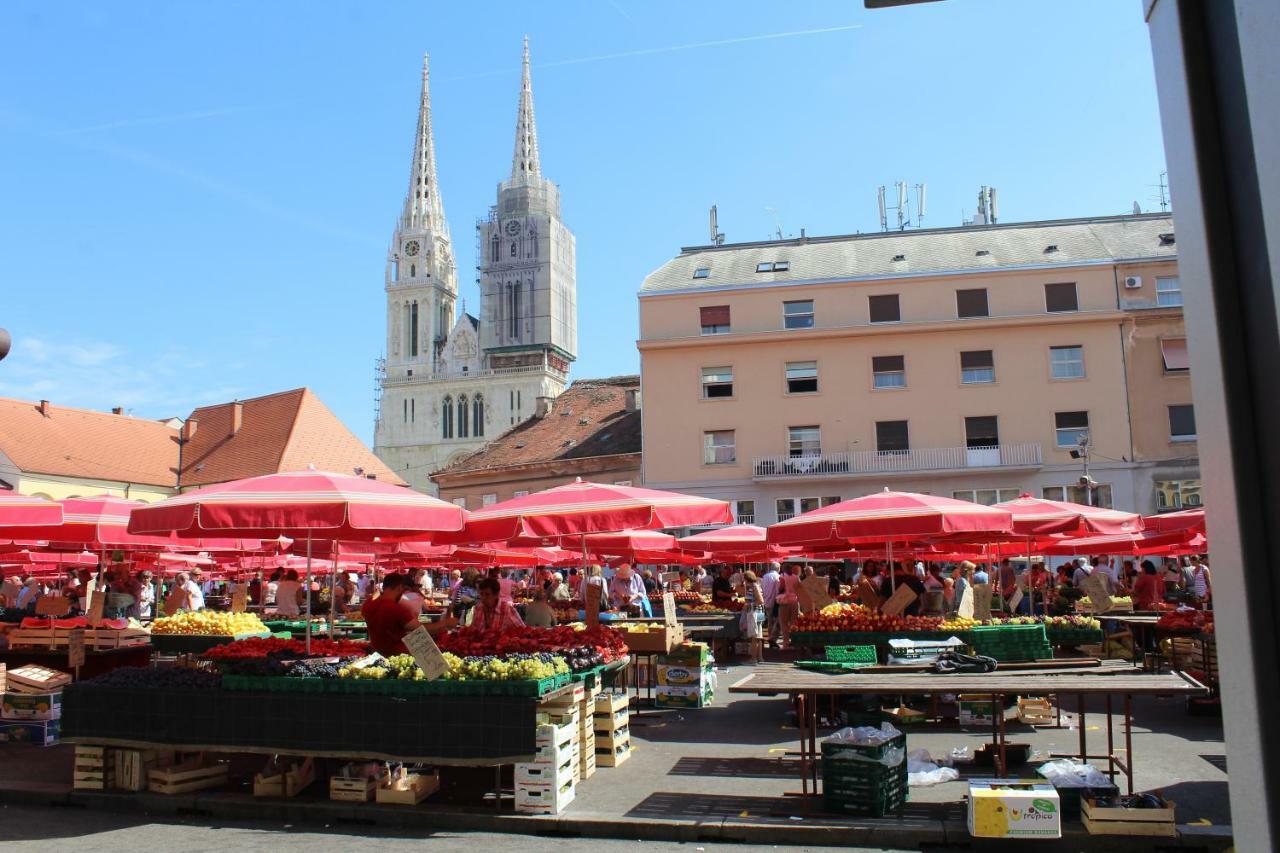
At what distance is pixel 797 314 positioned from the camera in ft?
135

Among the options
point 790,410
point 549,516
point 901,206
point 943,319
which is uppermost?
point 901,206

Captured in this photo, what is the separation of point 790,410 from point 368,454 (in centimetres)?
3396

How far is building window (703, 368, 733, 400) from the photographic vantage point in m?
41.3

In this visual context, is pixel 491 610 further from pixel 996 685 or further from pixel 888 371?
pixel 888 371

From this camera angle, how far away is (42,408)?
60.0m

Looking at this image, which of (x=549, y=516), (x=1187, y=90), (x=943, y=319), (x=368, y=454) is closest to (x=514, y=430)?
(x=368, y=454)

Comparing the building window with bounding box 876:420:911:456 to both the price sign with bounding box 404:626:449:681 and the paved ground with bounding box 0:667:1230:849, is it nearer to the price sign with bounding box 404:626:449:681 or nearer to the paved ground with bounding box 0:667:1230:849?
the paved ground with bounding box 0:667:1230:849

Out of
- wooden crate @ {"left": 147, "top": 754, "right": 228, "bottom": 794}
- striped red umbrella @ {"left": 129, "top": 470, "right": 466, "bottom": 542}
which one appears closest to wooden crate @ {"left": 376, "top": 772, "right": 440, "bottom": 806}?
wooden crate @ {"left": 147, "top": 754, "right": 228, "bottom": 794}

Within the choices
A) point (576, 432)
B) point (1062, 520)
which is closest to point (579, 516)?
point (1062, 520)

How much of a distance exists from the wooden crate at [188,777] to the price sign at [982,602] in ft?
31.1

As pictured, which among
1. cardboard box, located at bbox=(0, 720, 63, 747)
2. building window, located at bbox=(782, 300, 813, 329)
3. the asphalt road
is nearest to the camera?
the asphalt road

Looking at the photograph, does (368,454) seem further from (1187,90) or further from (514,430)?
(1187,90)

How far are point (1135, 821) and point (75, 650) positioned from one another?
11.0 meters

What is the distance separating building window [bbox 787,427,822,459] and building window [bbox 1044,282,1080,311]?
1009 centimetres
